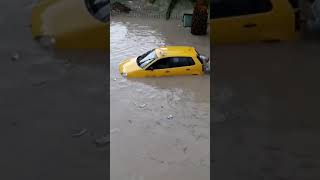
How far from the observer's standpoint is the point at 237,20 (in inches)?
241

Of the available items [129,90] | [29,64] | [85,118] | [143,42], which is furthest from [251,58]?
[143,42]

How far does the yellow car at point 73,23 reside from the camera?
4.46 metres

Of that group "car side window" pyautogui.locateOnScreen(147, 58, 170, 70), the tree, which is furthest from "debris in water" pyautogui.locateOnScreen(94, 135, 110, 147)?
the tree

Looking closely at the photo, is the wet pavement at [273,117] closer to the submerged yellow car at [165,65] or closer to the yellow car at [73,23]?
the yellow car at [73,23]

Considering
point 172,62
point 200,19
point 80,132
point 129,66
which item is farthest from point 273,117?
point 200,19

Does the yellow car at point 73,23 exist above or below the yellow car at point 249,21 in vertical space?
above

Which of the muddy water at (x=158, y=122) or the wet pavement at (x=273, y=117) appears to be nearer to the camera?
the wet pavement at (x=273, y=117)

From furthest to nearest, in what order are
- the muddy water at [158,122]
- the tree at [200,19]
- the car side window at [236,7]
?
the tree at [200,19], the muddy water at [158,122], the car side window at [236,7]

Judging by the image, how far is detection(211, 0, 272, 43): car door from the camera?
5918mm

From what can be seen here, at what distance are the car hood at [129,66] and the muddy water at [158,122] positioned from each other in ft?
0.44

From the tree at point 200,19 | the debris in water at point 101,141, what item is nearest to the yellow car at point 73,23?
the debris in water at point 101,141

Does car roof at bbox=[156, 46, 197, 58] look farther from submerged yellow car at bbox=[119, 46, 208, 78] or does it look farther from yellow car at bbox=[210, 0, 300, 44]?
yellow car at bbox=[210, 0, 300, 44]

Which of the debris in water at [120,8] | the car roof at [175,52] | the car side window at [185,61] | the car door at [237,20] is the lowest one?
the debris in water at [120,8]

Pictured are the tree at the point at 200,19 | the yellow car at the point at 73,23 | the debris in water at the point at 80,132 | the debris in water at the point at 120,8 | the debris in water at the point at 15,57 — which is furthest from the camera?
the debris in water at the point at 120,8
